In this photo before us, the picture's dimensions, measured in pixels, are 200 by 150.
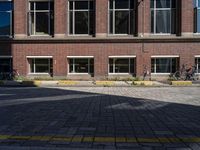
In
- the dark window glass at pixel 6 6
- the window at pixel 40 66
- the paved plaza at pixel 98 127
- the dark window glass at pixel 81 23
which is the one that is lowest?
the paved plaza at pixel 98 127

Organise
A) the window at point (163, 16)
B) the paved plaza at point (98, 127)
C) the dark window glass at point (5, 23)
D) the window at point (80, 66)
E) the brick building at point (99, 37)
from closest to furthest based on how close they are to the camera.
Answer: the paved plaza at point (98, 127), the brick building at point (99, 37), the window at point (163, 16), the window at point (80, 66), the dark window glass at point (5, 23)

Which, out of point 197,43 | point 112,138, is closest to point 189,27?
point 197,43

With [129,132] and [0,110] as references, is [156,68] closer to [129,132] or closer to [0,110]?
[0,110]

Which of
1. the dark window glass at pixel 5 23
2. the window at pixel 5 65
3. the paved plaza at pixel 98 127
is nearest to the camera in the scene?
the paved plaza at pixel 98 127

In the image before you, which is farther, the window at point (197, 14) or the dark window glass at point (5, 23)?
the dark window glass at point (5, 23)

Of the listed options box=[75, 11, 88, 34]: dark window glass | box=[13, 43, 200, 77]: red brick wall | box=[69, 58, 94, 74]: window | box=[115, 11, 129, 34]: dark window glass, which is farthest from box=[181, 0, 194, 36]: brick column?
box=[69, 58, 94, 74]: window

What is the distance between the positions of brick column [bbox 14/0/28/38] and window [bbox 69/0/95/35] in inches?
144

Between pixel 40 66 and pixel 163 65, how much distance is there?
32.1 ft

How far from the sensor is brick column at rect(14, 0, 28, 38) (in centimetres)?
2962

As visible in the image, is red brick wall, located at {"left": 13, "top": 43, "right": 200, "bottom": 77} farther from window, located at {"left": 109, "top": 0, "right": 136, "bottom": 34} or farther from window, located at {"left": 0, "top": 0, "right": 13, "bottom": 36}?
window, located at {"left": 0, "top": 0, "right": 13, "bottom": 36}

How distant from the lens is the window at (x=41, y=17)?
2992cm

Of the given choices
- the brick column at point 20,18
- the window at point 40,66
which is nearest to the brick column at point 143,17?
the window at point 40,66

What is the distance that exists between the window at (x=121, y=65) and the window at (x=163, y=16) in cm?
309

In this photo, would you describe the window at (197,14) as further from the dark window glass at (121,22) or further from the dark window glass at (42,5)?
the dark window glass at (42,5)
